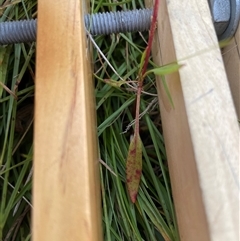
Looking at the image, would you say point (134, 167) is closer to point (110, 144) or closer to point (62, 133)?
point (110, 144)

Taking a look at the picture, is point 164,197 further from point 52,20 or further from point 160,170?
point 52,20

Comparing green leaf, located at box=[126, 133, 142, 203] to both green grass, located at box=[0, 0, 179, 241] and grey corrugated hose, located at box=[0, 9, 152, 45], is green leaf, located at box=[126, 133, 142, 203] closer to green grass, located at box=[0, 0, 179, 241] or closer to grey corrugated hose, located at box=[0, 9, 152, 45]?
green grass, located at box=[0, 0, 179, 241]

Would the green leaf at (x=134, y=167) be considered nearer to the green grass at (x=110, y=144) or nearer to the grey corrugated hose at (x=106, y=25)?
the green grass at (x=110, y=144)

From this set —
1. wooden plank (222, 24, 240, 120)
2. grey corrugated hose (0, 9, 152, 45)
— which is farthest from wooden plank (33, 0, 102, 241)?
wooden plank (222, 24, 240, 120)

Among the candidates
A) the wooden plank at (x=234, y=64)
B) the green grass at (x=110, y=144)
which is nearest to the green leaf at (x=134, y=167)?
the green grass at (x=110, y=144)

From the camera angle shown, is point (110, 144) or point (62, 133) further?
point (110, 144)

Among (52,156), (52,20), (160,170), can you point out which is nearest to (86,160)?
(52,156)

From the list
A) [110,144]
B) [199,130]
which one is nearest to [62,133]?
[199,130]
